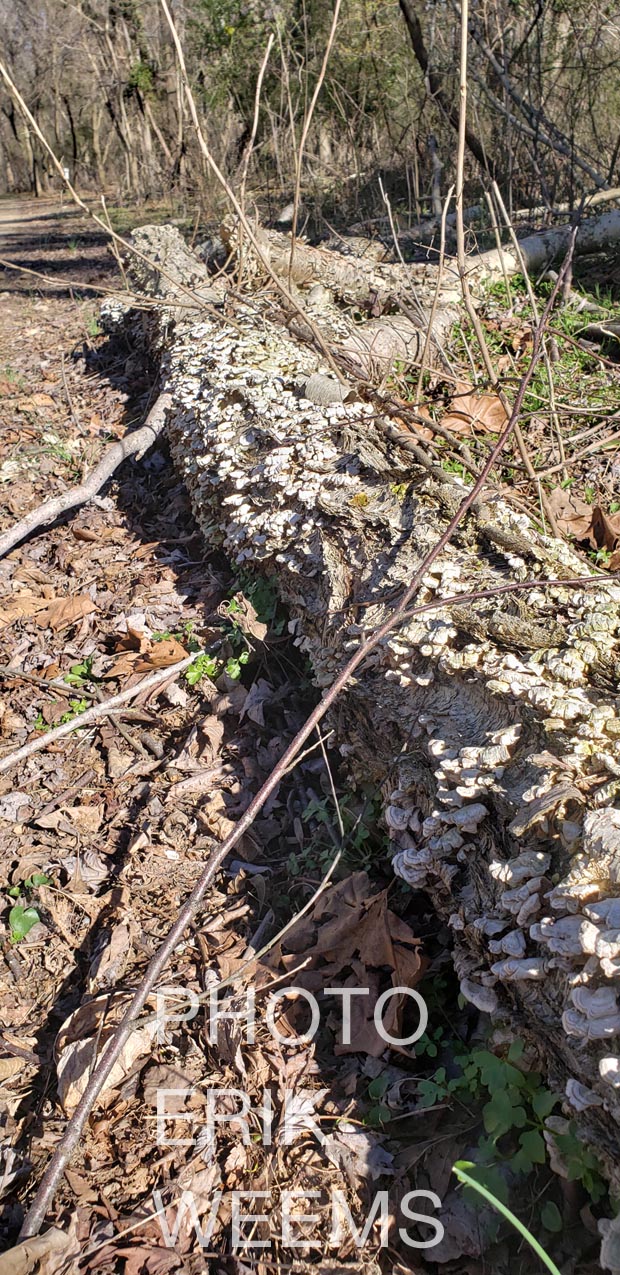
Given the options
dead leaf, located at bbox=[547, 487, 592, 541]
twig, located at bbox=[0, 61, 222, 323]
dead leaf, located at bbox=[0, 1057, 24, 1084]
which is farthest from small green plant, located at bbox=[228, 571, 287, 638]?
dead leaf, located at bbox=[0, 1057, 24, 1084]

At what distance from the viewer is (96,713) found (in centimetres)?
307

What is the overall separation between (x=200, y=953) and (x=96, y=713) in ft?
3.74

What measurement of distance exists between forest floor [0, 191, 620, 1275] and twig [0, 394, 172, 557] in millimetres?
220

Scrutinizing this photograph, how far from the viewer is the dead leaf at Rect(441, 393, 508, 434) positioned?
3912 millimetres

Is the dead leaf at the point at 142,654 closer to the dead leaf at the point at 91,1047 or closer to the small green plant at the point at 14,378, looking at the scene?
the dead leaf at the point at 91,1047

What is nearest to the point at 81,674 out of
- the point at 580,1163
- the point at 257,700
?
the point at 257,700

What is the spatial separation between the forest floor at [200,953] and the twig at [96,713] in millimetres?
47

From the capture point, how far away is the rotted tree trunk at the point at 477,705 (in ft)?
4.66

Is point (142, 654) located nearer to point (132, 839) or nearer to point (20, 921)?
point (132, 839)

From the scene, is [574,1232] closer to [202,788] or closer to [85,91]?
[202,788]

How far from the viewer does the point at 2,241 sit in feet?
42.7

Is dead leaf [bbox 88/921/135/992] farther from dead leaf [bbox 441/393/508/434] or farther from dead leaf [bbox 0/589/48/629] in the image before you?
dead leaf [bbox 441/393/508/434]

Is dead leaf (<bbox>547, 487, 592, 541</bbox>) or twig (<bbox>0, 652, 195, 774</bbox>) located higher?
dead leaf (<bbox>547, 487, 592, 541</bbox>)

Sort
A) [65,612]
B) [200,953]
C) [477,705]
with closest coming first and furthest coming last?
[477,705] → [200,953] → [65,612]
